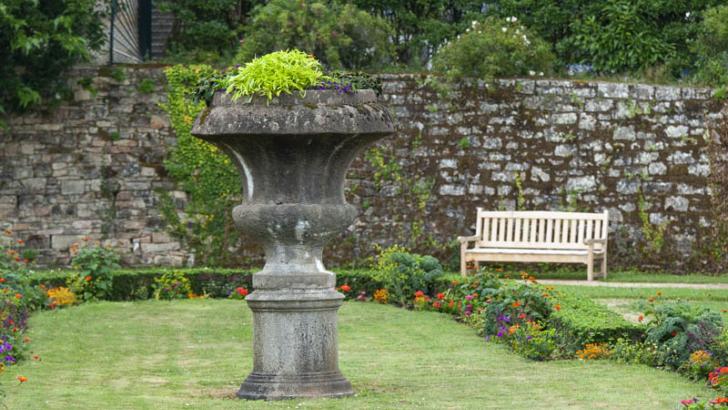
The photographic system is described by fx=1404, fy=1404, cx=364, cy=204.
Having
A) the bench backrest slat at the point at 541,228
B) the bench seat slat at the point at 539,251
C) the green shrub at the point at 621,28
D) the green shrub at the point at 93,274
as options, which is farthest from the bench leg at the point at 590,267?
the green shrub at the point at 93,274

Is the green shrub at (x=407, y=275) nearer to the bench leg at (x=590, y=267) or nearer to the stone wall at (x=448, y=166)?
the bench leg at (x=590, y=267)

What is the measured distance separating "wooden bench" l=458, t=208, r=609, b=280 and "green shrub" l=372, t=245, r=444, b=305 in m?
1.56

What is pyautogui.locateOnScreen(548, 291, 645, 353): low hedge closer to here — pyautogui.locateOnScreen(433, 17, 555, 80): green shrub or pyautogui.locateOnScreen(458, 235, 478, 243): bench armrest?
pyautogui.locateOnScreen(458, 235, 478, 243): bench armrest

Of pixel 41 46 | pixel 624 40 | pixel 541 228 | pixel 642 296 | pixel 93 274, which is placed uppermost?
pixel 624 40

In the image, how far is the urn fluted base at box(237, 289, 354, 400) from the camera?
8.52 m

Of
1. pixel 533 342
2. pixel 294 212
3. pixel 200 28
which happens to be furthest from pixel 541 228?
pixel 294 212

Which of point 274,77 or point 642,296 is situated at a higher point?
point 274,77

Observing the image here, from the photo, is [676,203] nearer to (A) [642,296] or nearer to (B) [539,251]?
(B) [539,251]

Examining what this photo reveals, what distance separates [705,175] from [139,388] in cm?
1050

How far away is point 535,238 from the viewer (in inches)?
687

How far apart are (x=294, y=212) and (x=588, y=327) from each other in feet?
9.20

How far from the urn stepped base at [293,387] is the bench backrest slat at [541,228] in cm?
876

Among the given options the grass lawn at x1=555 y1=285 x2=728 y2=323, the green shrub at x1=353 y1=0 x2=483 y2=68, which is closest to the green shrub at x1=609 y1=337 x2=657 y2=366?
the grass lawn at x1=555 y1=285 x2=728 y2=323

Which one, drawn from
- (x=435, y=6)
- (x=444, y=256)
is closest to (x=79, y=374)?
(x=444, y=256)
